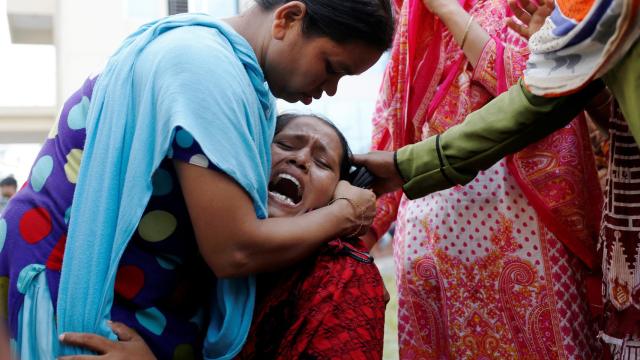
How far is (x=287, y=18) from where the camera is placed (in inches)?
67.5

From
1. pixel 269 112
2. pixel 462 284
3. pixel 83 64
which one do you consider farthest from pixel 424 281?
pixel 83 64

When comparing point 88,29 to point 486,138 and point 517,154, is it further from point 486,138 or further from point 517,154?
point 486,138

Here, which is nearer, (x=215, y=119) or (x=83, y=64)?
(x=215, y=119)

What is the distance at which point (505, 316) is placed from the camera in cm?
221

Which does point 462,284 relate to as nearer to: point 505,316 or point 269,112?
point 505,316

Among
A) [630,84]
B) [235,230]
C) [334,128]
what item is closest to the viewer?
[630,84]

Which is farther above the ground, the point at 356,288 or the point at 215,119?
the point at 215,119

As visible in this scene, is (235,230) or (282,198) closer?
(235,230)

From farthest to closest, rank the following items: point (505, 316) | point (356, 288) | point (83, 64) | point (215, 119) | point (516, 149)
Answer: point (83, 64)
point (505, 316)
point (516, 149)
point (356, 288)
point (215, 119)

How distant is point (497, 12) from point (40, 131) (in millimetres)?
10124

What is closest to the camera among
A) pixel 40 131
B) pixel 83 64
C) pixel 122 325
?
pixel 122 325

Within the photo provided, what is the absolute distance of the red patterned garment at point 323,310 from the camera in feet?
5.48

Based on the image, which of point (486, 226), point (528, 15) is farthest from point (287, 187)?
point (528, 15)

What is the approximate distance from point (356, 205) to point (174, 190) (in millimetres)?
486
